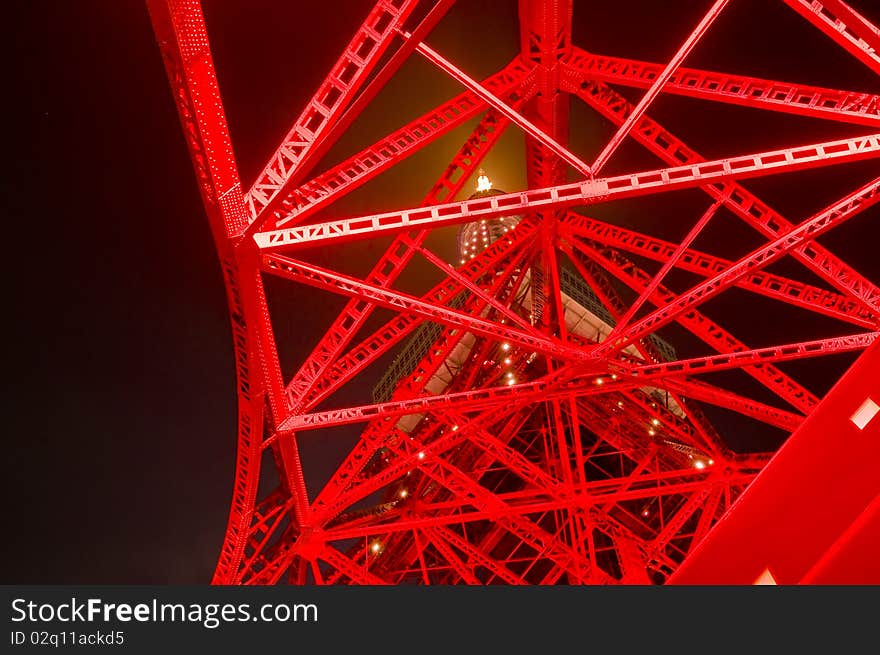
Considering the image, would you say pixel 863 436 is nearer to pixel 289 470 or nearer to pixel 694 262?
pixel 694 262

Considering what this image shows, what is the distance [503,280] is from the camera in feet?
50.3

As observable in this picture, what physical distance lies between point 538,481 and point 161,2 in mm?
13012

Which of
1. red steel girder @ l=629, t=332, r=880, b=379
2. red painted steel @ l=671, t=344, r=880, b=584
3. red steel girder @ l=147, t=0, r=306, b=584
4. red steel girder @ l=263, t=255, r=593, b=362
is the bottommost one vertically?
red painted steel @ l=671, t=344, r=880, b=584

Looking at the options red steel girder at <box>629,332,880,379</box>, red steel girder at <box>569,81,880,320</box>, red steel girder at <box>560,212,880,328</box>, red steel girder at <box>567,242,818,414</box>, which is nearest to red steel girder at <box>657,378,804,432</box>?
red steel girder at <box>567,242,818,414</box>

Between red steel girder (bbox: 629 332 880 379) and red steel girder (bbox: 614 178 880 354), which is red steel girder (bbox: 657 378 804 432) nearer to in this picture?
red steel girder (bbox: 629 332 880 379)

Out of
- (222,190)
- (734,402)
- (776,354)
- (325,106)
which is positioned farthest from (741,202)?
(222,190)

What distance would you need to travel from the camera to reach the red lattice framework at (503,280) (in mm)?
8688

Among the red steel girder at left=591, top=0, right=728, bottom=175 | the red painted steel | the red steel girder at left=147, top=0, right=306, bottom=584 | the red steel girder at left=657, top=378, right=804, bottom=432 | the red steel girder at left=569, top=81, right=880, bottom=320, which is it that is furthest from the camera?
the red steel girder at left=657, top=378, right=804, bottom=432

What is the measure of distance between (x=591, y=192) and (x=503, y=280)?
664cm

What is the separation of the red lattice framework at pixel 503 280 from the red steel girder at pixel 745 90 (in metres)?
0.03

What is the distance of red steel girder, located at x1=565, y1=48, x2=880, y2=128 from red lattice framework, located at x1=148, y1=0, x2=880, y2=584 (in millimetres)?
32

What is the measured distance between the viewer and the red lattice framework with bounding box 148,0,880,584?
342 inches

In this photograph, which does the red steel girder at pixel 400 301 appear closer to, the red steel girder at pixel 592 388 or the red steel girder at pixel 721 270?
the red steel girder at pixel 592 388

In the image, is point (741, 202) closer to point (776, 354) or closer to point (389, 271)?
point (776, 354)
